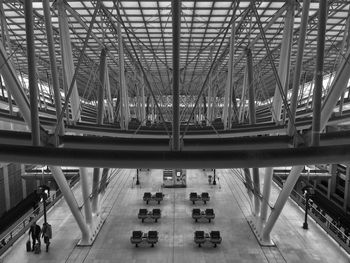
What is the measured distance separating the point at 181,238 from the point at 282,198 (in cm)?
834

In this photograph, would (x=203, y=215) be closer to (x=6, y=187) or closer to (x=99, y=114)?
(x=99, y=114)

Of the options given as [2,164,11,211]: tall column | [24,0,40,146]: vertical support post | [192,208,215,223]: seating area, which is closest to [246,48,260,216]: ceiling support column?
[192,208,215,223]: seating area

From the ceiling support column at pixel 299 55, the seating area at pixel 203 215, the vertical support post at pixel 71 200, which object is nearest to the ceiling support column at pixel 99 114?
the vertical support post at pixel 71 200

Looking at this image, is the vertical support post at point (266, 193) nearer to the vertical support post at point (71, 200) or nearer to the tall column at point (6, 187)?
the vertical support post at point (71, 200)

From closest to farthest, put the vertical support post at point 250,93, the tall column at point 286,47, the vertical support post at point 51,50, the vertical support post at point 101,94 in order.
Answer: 1. the vertical support post at point 51,50
2. the tall column at point 286,47
3. the vertical support post at point 101,94
4. the vertical support post at point 250,93

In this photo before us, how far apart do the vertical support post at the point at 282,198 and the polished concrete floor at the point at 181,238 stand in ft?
3.51

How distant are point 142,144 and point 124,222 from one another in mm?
16678

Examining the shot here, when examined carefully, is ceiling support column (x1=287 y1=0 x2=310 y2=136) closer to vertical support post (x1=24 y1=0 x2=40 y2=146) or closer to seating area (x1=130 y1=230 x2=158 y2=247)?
vertical support post (x1=24 y1=0 x2=40 y2=146)

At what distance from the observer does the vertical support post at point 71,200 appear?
1555 cm

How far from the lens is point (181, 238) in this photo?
23391mm

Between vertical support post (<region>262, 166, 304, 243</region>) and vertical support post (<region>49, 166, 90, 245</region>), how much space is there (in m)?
10.8

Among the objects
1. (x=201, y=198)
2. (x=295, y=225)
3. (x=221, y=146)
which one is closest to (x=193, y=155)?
(x=221, y=146)

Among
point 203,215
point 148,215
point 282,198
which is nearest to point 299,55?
point 282,198

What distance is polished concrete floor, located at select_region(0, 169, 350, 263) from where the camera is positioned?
20.6 m
